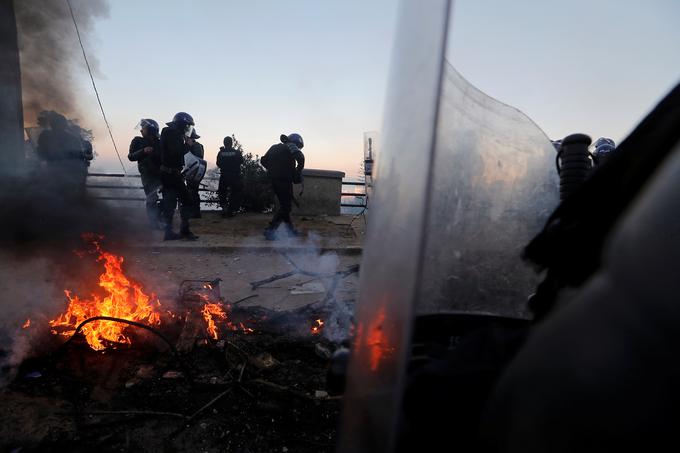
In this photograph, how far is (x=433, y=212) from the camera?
1.39m

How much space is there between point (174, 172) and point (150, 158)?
1238 mm

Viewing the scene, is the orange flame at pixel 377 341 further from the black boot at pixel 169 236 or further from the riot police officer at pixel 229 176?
the riot police officer at pixel 229 176

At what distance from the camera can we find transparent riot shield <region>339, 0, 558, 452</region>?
0.74 meters

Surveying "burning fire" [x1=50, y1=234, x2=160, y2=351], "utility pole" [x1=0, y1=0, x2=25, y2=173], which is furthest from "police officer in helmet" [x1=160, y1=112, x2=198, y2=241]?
"utility pole" [x1=0, y1=0, x2=25, y2=173]

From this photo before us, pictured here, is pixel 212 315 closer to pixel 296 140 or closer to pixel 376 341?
pixel 376 341

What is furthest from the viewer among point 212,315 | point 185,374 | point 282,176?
point 282,176

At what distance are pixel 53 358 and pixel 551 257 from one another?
3745 mm

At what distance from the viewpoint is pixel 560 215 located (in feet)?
3.61

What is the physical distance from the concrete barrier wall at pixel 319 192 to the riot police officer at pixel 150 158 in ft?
13.3

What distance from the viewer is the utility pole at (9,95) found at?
794cm

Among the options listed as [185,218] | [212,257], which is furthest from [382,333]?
[185,218]

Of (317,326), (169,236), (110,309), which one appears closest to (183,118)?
(169,236)

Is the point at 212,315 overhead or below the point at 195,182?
below

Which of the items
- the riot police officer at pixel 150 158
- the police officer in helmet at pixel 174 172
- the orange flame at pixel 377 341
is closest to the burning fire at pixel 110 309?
the police officer in helmet at pixel 174 172
